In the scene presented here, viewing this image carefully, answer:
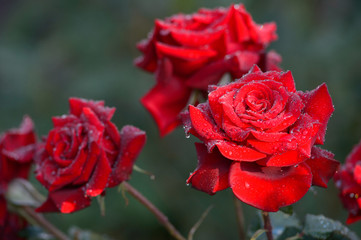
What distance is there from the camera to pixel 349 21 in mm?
1297

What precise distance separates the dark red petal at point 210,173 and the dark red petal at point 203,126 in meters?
0.03

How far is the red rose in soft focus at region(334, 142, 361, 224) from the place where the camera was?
0.52m

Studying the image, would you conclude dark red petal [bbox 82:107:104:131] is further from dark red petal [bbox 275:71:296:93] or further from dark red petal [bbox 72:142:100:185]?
dark red petal [bbox 275:71:296:93]

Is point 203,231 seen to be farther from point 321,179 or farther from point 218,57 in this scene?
point 321,179

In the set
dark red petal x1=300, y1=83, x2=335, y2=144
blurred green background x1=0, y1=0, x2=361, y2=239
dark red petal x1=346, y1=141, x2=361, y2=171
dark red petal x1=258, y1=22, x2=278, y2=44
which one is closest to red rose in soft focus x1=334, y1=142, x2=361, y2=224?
dark red petal x1=346, y1=141, x2=361, y2=171

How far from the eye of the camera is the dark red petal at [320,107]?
0.43 meters

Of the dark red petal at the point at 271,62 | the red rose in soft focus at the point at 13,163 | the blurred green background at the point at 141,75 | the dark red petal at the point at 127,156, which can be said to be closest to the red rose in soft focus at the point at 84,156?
the dark red petal at the point at 127,156

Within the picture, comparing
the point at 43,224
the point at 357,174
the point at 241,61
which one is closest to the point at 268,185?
the point at 357,174

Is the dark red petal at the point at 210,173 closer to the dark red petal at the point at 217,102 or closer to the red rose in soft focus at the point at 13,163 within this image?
the dark red petal at the point at 217,102

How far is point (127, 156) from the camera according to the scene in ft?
1.78

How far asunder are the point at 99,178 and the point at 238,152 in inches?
7.1

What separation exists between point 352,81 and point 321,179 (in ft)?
2.67

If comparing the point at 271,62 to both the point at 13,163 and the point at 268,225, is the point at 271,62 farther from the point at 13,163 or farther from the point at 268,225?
the point at 13,163

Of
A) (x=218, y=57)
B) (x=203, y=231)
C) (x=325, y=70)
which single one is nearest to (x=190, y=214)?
(x=203, y=231)
